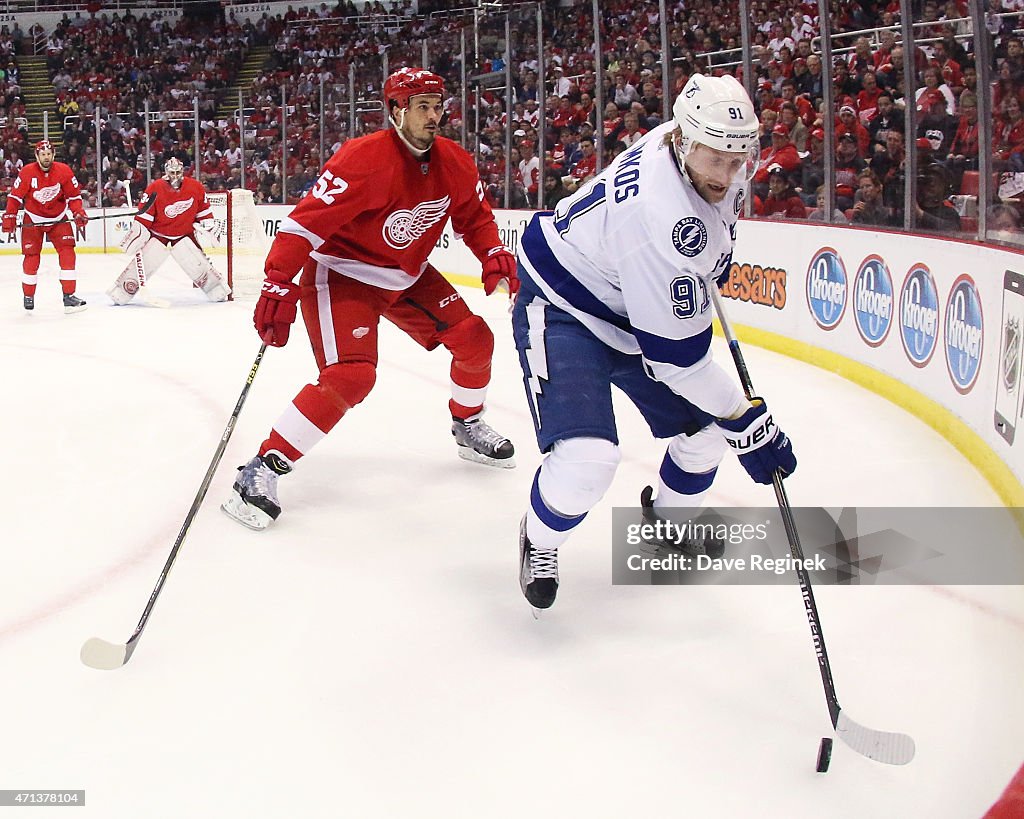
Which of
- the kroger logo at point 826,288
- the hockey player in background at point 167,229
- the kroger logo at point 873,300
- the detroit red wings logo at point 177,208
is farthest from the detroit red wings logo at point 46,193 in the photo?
the kroger logo at point 873,300

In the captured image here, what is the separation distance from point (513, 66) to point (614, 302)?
7.02 m

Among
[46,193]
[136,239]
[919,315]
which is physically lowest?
[919,315]

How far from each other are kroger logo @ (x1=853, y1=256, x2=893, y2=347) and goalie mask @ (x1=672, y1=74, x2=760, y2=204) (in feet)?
9.29

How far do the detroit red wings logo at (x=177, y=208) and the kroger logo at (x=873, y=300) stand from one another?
18.3ft

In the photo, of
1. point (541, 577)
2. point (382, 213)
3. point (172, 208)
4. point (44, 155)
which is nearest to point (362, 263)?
point (382, 213)

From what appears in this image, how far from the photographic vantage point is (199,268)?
8750 mm

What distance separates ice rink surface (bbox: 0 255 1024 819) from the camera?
175cm

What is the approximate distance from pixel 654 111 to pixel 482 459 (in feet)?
13.7

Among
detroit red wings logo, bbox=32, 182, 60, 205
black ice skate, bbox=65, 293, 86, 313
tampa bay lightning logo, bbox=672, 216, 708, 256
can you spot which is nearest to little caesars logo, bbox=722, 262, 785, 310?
tampa bay lightning logo, bbox=672, 216, 708, 256

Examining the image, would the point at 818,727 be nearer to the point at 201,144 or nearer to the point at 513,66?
the point at 513,66

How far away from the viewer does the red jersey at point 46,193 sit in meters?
8.33

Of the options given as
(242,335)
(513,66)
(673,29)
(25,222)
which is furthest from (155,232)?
(673,29)

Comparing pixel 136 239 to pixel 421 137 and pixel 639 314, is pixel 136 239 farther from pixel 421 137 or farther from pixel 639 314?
pixel 639 314

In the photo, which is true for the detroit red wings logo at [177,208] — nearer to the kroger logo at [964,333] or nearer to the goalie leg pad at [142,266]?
the goalie leg pad at [142,266]
